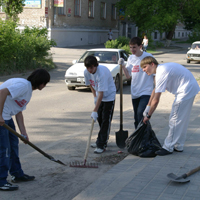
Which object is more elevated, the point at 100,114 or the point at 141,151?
the point at 100,114

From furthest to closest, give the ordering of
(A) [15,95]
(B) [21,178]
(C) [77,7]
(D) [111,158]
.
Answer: (C) [77,7]
(D) [111,158]
(B) [21,178]
(A) [15,95]

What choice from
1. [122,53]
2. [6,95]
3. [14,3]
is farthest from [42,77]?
[14,3]

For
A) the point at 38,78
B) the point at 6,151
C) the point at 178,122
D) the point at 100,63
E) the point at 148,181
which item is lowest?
the point at 148,181

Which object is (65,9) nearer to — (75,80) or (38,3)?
(38,3)

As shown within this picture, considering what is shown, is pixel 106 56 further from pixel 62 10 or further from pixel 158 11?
pixel 158 11

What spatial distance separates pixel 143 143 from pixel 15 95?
91.6 inches

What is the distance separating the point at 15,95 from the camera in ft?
12.6

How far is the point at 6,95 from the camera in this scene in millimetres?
3838

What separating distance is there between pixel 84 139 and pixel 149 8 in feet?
116

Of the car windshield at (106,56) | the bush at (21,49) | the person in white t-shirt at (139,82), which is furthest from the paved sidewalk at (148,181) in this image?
the bush at (21,49)

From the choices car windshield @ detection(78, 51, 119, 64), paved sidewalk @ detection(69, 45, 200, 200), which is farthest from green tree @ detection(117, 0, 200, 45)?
paved sidewalk @ detection(69, 45, 200, 200)

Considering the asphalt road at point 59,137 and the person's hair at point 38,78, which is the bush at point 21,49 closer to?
the asphalt road at point 59,137

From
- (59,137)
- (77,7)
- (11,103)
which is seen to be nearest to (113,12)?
(77,7)

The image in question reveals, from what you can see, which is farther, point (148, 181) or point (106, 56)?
point (106, 56)
